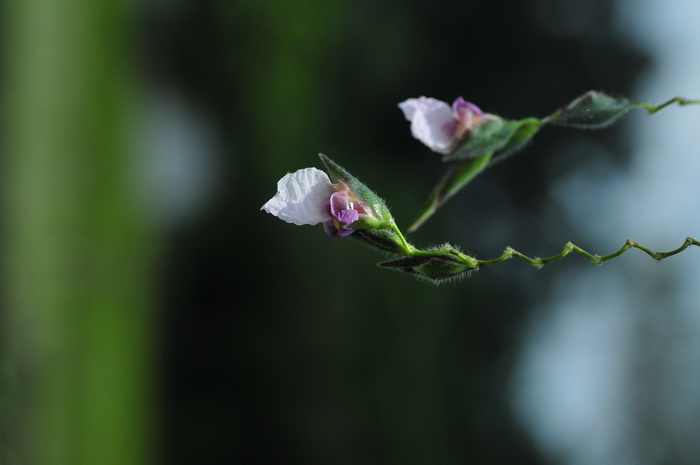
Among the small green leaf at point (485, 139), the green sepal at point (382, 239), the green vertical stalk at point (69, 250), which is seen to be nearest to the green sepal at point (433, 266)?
the green sepal at point (382, 239)

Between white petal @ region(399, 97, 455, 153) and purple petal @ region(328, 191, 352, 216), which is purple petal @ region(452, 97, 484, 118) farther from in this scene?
purple petal @ region(328, 191, 352, 216)

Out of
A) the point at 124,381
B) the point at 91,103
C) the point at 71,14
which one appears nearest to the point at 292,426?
the point at 124,381

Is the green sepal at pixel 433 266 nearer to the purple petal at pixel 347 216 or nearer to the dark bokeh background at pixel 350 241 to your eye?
the purple petal at pixel 347 216

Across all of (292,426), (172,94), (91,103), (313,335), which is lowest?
(292,426)

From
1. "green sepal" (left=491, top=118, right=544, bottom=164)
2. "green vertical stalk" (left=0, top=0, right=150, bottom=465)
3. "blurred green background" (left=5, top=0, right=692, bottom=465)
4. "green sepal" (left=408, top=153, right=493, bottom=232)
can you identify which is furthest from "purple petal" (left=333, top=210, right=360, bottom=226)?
"blurred green background" (left=5, top=0, right=692, bottom=465)

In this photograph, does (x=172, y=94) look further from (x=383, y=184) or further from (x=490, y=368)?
(x=490, y=368)

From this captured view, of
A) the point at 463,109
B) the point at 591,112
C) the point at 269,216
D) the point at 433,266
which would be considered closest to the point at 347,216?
the point at 433,266
